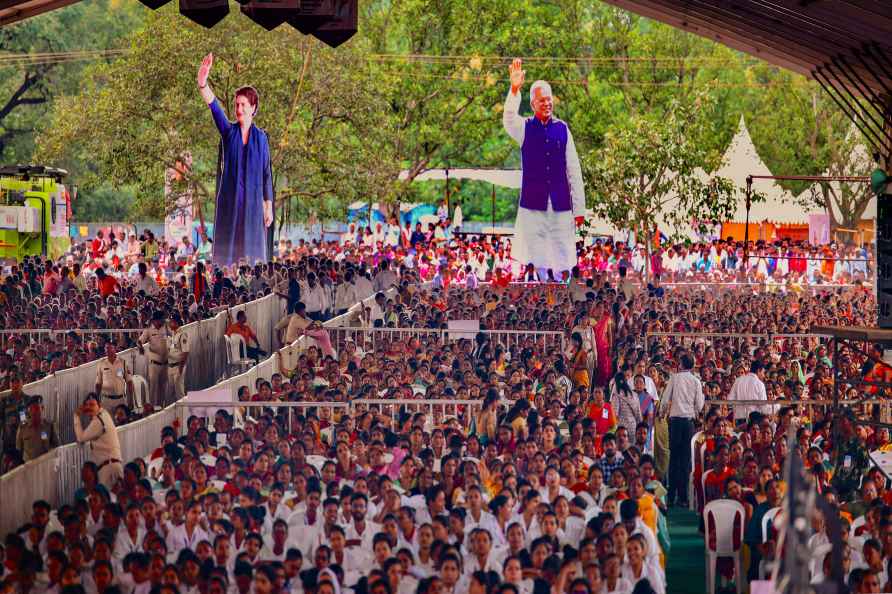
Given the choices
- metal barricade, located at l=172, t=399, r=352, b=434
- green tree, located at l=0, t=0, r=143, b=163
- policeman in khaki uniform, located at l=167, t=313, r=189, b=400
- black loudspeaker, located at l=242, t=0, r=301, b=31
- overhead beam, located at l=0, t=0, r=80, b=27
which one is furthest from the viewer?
green tree, located at l=0, t=0, r=143, b=163

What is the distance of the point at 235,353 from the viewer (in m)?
20.4

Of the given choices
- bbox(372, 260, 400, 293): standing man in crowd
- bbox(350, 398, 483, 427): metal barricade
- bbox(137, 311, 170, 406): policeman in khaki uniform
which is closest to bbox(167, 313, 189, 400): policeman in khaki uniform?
bbox(137, 311, 170, 406): policeman in khaki uniform

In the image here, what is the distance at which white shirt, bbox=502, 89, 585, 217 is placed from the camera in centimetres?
2272

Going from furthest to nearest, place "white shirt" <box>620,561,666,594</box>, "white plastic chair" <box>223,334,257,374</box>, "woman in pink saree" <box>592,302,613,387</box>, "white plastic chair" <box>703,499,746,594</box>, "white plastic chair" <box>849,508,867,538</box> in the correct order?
"white plastic chair" <box>223,334,257,374</box>
"woman in pink saree" <box>592,302,613,387</box>
"white plastic chair" <box>703,499,746,594</box>
"white plastic chair" <box>849,508,867,538</box>
"white shirt" <box>620,561,666,594</box>

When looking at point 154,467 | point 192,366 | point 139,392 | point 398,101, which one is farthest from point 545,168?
point 398,101

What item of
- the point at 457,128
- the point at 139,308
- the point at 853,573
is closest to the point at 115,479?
the point at 853,573

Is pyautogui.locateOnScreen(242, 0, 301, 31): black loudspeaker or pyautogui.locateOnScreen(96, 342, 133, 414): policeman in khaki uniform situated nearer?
pyautogui.locateOnScreen(96, 342, 133, 414): policeman in khaki uniform

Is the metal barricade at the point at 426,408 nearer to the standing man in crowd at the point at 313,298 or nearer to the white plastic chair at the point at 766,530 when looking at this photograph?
the white plastic chair at the point at 766,530

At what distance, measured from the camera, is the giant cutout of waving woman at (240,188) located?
24953 mm

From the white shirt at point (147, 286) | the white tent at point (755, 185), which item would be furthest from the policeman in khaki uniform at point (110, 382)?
the white tent at point (755, 185)

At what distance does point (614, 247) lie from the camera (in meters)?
42.0

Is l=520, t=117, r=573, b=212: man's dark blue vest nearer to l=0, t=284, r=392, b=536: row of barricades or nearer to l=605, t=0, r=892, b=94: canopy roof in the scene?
l=605, t=0, r=892, b=94: canopy roof

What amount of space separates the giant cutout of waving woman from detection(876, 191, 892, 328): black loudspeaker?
1207cm

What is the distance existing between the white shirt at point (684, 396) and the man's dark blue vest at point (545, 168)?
297 inches
